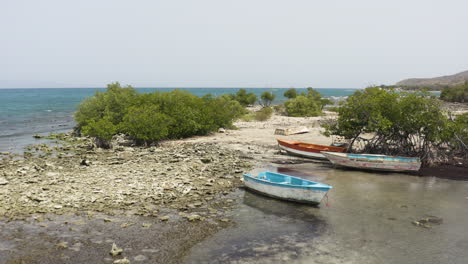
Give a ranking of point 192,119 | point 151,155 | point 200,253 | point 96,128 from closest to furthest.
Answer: point 200,253
point 151,155
point 96,128
point 192,119

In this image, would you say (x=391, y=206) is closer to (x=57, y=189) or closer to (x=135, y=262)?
(x=135, y=262)

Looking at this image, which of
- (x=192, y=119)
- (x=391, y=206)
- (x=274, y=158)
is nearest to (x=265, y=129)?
(x=192, y=119)

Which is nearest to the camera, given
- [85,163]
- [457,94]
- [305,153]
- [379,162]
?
[85,163]

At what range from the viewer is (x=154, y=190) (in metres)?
20.5

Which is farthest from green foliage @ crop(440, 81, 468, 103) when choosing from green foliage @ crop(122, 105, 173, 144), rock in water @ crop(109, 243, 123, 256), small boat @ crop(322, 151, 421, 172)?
rock in water @ crop(109, 243, 123, 256)

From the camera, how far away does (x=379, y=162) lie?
27.3m

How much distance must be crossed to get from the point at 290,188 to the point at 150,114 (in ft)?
71.1

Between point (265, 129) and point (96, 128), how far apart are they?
82.8 ft

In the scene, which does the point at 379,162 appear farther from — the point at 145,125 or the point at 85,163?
the point at 85,163

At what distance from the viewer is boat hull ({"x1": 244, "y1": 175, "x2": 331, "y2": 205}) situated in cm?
1892

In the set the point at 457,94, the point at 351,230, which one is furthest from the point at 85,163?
the point at 457,94

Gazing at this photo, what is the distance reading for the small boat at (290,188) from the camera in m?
18.8

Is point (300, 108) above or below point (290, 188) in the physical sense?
above

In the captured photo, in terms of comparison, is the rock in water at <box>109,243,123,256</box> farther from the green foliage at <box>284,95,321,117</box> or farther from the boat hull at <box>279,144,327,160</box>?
the green foliage at <box>284,95,321,117</box>
